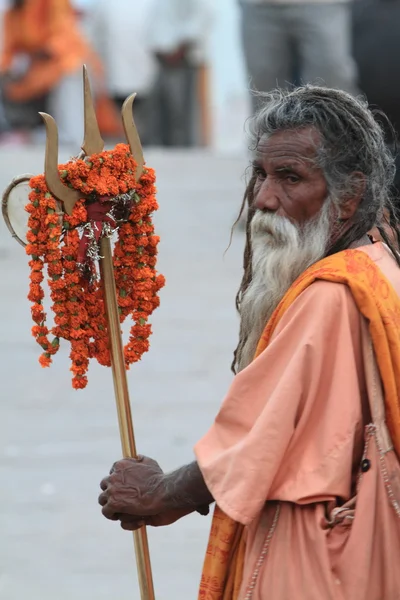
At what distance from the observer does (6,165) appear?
1016 cm

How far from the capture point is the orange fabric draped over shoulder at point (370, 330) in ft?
8.27

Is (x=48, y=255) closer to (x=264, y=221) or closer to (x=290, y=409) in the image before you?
(x=264, y=221)

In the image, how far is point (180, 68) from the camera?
10.9 metres

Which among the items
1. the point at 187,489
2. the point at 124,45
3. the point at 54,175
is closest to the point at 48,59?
the point at 124,45

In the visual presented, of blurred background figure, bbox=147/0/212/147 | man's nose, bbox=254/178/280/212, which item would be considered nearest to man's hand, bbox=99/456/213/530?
man's nose, bbox=254/178/280/212

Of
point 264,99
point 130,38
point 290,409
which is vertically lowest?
point 290,409

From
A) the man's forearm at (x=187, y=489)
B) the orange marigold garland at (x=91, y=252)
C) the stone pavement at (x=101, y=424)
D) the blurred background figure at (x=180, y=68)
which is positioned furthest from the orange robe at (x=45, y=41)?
the man's forearm at (x=187, y=489)

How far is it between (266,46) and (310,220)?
16.4ft

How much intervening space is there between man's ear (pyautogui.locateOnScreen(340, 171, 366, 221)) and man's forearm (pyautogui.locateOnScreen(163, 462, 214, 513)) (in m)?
0.60

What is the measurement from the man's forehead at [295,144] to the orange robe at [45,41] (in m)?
8.00

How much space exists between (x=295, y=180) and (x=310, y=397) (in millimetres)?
473

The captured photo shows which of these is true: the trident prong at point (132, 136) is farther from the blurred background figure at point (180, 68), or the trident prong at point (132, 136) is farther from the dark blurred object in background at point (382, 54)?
the blurred background figure at point (180, 68)

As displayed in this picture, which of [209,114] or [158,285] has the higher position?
[209,114]

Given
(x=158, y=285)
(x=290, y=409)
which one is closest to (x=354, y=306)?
(x=290, y=409)
